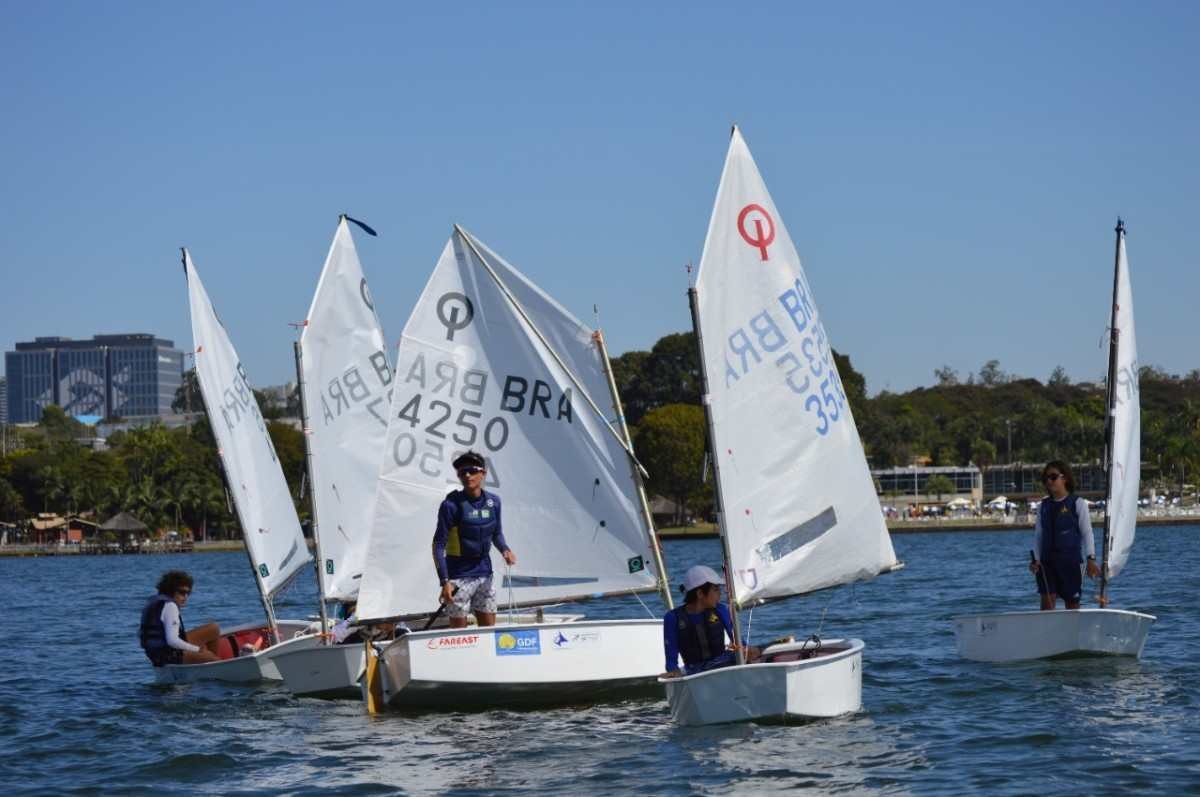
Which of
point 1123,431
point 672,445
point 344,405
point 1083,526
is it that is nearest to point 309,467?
point 344,405

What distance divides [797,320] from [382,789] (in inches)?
240

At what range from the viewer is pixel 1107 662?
19.9m

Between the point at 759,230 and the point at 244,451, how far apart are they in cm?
1068

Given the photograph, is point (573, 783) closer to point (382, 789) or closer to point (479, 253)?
point (382, 789)

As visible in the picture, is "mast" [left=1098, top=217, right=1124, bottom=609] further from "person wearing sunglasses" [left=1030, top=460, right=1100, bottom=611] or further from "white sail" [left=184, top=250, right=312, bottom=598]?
"white sail" [left=184, top=250, right=312, bottom=598]

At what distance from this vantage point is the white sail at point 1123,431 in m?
21.1

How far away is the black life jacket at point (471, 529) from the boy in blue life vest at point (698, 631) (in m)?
3.02

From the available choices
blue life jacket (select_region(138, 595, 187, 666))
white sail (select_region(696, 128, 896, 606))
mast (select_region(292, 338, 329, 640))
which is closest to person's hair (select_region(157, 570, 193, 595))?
blue life jacket (select_region(138, 595, 187, 666))

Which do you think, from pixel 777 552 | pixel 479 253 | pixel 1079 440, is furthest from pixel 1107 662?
pixel 1079 440

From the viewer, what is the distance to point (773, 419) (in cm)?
1656

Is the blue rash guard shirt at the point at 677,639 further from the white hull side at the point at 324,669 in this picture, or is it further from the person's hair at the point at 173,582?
the person's hair at the point at 173,582

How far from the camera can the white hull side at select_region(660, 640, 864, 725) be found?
15.4 m

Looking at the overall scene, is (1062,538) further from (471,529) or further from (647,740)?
(471,529)

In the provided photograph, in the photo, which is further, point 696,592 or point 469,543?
point 469,543
